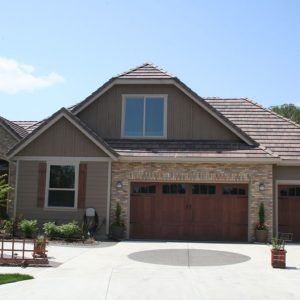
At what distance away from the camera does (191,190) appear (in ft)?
61.9

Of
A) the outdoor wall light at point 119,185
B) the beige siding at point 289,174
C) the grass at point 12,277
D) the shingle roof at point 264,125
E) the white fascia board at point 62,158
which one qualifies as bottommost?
the grass at point 12,277

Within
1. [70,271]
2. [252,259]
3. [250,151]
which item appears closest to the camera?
[70,271]

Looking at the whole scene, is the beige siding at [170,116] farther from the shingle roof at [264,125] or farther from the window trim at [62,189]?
the window trim at [62,189]

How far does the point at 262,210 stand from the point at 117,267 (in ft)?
26.7

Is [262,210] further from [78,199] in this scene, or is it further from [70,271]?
[70,271]

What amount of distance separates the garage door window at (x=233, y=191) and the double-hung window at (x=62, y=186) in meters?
5.94

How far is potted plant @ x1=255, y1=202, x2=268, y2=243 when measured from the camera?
1797 centimetres

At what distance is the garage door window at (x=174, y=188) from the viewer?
1891cm

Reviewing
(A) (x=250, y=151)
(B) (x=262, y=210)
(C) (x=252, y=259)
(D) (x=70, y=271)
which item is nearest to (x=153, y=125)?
(A) (x=250, y=151)

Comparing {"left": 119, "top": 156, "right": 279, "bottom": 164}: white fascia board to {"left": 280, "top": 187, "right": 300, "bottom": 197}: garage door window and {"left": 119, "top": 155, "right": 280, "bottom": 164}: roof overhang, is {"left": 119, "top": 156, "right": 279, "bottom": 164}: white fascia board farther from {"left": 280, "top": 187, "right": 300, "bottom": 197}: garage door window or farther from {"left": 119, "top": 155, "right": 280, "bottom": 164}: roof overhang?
{"left": 280, "top": 187, "right": 300, "bottom": 197}: garage door window

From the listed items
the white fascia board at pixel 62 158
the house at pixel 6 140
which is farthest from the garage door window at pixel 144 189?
the house at pixel 6 140

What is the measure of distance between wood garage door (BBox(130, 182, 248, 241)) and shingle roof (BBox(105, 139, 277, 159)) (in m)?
1.25

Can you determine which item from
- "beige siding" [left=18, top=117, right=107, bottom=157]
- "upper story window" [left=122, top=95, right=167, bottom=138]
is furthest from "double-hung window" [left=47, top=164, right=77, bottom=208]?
"upper story window" [left=122, top=95, right=167, bottom=138]

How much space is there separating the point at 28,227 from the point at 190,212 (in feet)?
20.3
